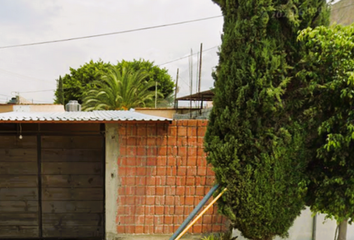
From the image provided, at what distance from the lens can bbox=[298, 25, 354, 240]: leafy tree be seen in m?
2.49

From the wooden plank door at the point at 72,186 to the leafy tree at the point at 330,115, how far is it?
394 cm

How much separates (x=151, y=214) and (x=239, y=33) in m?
3.40

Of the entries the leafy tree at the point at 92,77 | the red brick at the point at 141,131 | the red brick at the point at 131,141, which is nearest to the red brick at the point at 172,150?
the red brick at the point at 141,131

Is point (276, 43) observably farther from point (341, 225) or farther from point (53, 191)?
point (53, 191)

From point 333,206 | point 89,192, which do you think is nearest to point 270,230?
point 333,206

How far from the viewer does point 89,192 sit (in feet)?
16.9

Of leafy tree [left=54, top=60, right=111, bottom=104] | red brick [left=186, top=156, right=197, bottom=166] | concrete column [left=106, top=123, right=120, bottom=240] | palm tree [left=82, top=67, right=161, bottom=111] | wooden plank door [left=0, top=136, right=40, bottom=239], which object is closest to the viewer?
concrete column [left=106, top=123, right=120, bottom=240]

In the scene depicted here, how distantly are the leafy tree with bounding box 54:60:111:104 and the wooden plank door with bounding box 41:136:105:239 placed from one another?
29.1 m

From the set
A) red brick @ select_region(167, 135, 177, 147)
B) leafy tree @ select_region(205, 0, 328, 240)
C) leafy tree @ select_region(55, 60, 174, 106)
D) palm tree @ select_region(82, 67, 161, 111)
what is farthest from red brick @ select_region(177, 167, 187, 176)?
leafy tree @ select_region(55, 60, 174, 106)

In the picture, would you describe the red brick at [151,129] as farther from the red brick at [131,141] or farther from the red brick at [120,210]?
the red brick at [120,210]

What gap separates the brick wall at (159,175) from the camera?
14.3 ft

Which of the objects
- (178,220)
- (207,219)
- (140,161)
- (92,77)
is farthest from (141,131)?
(92,77)

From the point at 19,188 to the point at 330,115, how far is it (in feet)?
19.2

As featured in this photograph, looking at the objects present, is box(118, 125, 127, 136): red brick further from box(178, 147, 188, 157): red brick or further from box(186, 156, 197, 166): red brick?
box(186, 156, 197, 166): red brick
